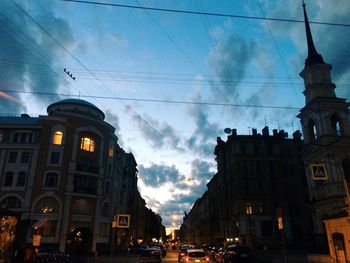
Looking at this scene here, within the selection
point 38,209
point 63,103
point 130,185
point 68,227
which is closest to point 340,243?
point 68,227

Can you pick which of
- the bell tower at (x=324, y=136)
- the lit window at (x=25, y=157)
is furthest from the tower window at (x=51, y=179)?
the bell tower at (x=324, y=136)

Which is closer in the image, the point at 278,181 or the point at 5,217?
the point at 5,217

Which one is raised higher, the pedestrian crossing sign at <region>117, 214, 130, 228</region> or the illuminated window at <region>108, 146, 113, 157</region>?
the illuminated window at <region>108, 146, 113, 157</region>

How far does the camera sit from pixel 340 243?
84.0 feet

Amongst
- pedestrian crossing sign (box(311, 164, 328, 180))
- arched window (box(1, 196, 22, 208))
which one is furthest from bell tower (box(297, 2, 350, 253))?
arched window (box(1, 196, 22, 208))

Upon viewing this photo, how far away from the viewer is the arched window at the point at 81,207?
48622 millimetres

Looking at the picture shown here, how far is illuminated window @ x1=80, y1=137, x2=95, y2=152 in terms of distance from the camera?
171 ft

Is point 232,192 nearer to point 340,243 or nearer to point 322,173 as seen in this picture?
point 340,243

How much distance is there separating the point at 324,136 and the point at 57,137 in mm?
37808

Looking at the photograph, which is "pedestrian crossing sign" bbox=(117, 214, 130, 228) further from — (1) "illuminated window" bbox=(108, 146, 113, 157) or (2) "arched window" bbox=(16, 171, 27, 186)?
(1) "illuminated window" bbox=(108, 146, 113, 157)

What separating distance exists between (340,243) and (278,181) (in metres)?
38.2

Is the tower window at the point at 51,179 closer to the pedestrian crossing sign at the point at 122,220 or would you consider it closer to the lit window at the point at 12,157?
the lit window at the point at 12,157

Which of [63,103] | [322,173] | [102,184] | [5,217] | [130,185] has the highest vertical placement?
[63,103]

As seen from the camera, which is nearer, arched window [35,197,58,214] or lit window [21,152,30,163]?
arched window [35,197,58,214]
